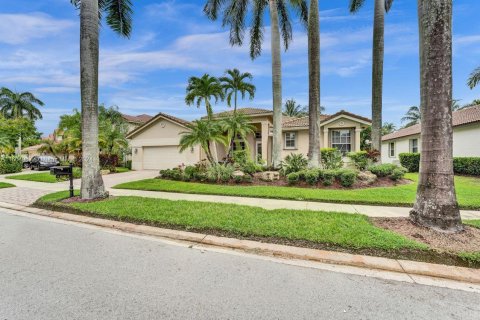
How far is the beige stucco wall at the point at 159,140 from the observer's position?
18.9 m

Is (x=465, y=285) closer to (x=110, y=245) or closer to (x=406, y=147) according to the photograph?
(x=110, y=245)

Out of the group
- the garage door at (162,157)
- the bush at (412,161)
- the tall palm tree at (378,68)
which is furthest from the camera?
the garage door at (162,157)

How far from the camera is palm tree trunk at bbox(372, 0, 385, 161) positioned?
1248 centimetres

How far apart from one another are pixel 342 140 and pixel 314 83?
29.7ft

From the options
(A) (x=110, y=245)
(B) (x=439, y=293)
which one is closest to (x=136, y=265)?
(A) (x=110, y=245)

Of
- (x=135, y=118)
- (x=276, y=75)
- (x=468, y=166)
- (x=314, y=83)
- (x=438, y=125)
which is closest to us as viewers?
(x=438, y=125)

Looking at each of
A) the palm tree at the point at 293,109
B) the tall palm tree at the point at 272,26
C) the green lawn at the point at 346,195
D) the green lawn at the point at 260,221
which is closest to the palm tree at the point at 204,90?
the tall palm tree at the point at 272,26

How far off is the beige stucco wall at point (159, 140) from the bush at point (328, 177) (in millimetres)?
11476

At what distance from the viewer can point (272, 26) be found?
12945 mm

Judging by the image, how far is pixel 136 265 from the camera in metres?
3.44

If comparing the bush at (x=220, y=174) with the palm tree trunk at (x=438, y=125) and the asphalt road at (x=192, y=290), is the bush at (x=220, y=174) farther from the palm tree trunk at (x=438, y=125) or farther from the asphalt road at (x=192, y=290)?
the palm tree trunk at (x=438, y=125)

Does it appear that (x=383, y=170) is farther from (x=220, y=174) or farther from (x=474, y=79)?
(x=474, y=79)

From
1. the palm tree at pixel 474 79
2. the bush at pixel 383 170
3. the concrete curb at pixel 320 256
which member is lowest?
the concrete curb at pixel 320 256

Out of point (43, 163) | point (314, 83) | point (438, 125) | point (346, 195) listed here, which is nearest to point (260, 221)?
point (438, 125)
